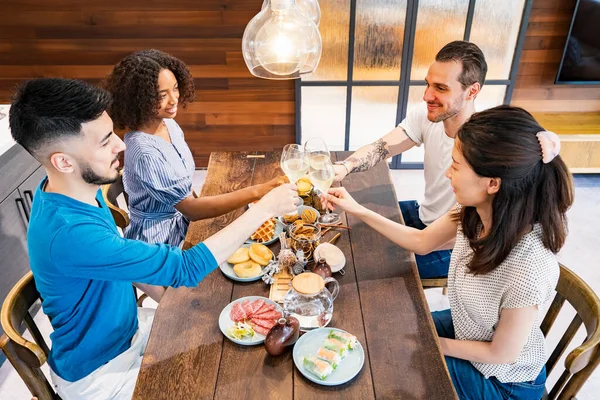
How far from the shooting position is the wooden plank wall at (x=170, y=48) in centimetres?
337

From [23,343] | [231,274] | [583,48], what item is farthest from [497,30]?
[23,343]

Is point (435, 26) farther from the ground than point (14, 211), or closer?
farther from the ground

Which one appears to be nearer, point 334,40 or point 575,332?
point 575,332

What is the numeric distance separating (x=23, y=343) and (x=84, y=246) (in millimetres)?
311

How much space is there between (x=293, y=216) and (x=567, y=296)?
949 mm

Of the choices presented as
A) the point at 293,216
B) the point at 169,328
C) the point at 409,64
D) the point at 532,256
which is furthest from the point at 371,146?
the point at 409,64

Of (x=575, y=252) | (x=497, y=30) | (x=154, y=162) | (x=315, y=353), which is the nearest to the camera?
A: (x=315, y=353)

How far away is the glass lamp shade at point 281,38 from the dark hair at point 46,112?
53cm

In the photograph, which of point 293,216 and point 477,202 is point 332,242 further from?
point 477,202

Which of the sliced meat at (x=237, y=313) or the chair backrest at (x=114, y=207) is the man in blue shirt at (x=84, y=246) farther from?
the chair backrest at (x=114, y=207)

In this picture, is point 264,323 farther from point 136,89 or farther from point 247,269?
point 136,89

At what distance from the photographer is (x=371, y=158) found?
2264 mm

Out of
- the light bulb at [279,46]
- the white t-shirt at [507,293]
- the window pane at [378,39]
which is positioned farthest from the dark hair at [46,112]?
the window pane at [378,39]

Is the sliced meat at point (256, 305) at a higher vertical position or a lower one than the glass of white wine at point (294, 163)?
lower
